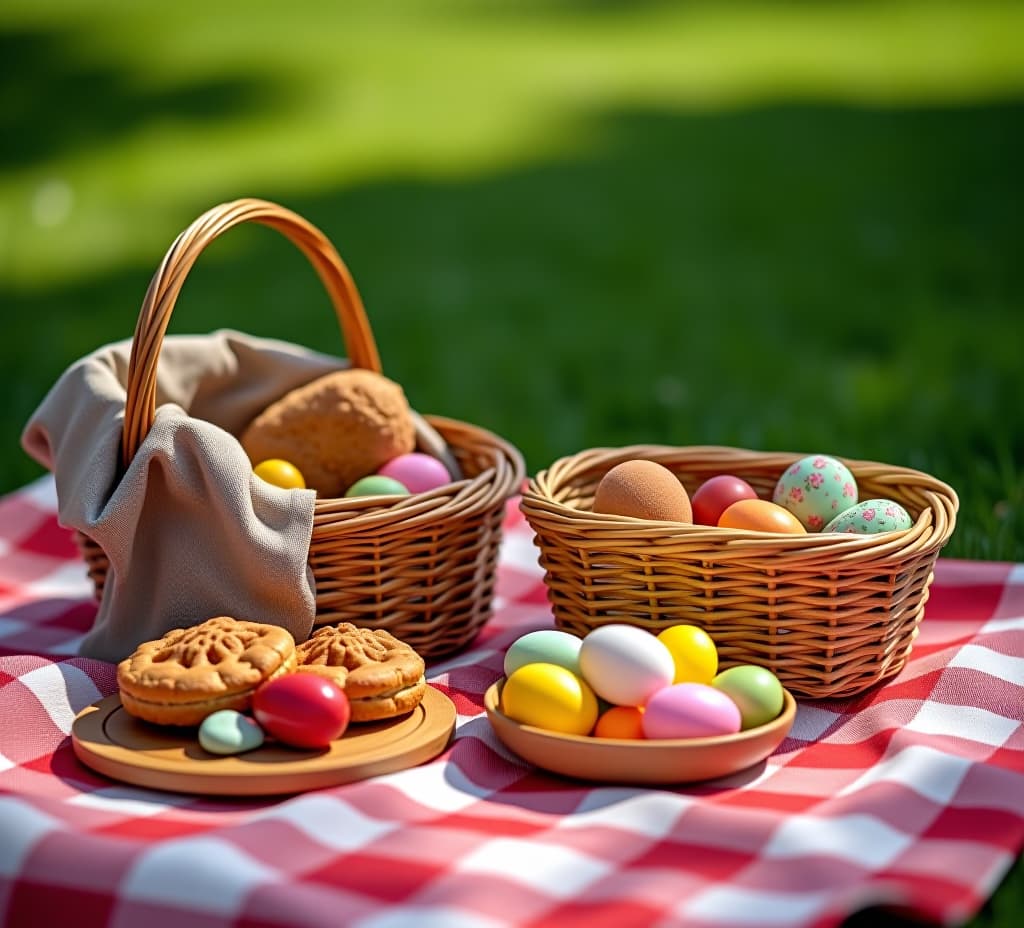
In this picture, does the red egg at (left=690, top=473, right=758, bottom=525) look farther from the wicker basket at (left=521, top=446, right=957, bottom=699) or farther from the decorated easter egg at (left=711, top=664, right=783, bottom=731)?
the decorated easter egg at (left=711, top=664, right=783, bottom=731)

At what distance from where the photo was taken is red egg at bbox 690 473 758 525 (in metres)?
2.14

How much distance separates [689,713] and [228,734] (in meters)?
0.60

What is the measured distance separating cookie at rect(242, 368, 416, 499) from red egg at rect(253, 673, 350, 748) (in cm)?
71

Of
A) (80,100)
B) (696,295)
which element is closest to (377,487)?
(696,295)

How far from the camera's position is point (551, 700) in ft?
5.80

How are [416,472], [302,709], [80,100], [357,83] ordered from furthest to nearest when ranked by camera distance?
[357,83], [80,100], [416,472], [302,709]

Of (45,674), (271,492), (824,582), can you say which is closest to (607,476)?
(824,582)

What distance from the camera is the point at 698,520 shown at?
7.12ft

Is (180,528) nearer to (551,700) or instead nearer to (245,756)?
(245,756)

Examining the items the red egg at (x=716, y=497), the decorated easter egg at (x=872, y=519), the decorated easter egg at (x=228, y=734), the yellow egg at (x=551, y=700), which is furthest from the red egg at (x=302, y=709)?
the decorated easter egg at (x=872, y=519)

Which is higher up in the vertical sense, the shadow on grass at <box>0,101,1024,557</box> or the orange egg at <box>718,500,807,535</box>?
the orange egg at <box>718,500,807,535</box>

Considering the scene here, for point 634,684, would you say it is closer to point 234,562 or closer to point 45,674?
point 234,562

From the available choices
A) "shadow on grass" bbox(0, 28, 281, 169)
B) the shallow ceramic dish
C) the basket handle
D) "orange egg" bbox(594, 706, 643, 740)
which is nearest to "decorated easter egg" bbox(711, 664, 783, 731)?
the shallow ceramic dish

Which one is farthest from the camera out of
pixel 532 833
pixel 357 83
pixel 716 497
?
pixel 357 83
